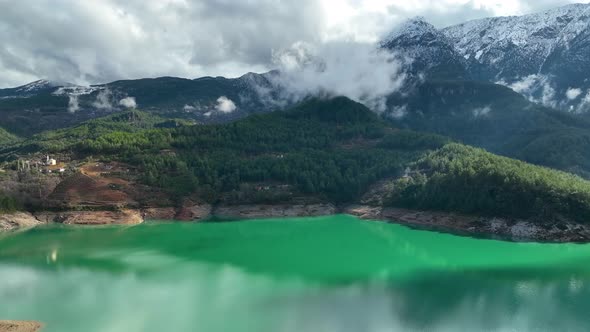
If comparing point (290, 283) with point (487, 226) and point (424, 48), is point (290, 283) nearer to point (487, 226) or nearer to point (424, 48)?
point (487, 226)

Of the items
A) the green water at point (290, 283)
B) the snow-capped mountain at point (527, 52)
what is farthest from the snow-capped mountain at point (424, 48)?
the green water at point (290, 283)

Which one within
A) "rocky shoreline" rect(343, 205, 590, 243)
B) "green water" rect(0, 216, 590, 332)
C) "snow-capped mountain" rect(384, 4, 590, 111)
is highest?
"snow-capped mountain" rect(384, 4, 590, 111)

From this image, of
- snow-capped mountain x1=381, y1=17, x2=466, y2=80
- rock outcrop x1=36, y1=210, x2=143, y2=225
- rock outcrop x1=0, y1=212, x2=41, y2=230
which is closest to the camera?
rock outcrop x1=0, y1=212, x2=41, y2=230

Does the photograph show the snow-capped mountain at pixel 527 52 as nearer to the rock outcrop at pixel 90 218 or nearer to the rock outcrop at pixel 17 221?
the rock outcrop at pixel 90 218

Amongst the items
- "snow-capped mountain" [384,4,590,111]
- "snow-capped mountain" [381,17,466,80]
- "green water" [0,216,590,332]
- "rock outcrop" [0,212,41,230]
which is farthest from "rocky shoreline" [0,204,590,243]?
"snow-capped mountain" [381,17,466,80]

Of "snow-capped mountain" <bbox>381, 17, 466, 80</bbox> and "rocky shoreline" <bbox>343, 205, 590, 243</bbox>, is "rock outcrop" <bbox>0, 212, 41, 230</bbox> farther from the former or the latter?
"snow-capped mountain" <bbox>381, 17, 466, 80</bbox>

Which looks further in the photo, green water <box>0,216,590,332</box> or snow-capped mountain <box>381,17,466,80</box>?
snow-capped mountain <box>381,17,466,80</box>

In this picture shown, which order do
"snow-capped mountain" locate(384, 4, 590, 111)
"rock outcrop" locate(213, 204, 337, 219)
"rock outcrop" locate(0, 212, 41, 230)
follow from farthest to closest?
"snow-capped mountain" locate(384, 4, 590, 111) < "rock outcrop" locate(213, 204, 337, 219) < "rock outcrop" locate(0, 212, 41, 230)
